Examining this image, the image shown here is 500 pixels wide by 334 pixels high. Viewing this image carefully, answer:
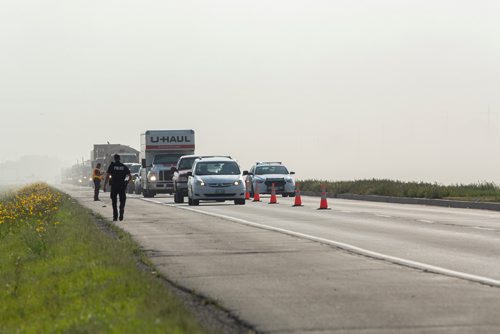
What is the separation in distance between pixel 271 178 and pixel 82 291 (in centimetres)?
4060

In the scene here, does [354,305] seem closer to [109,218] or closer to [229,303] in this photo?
[229,303]

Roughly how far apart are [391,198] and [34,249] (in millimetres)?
30470

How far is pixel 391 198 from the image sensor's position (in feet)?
153

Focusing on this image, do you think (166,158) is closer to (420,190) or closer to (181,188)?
(181,188)

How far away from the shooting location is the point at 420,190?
46062mm

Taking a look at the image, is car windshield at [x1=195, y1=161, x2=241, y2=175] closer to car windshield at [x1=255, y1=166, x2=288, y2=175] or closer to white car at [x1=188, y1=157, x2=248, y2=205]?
white car at [x1=188, y1=157, x2=248, y2=205]

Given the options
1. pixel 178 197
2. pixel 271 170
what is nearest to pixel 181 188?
pixel 178 197

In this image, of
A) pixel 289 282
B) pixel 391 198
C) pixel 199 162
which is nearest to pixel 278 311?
pixel 289 282

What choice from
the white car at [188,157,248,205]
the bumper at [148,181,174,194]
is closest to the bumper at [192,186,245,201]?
the white car at [188,157,248,205]

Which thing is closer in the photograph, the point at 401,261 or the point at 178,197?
the point at 401,261

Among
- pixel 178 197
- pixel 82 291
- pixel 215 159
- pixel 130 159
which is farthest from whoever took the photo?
pixel 130 159

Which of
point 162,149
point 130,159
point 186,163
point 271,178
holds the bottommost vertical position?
point 271,178

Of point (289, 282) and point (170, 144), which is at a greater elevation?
point (170, 144)

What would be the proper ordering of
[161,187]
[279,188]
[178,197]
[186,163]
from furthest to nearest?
[161,187], [279,188], [186,163], [178,197]
